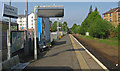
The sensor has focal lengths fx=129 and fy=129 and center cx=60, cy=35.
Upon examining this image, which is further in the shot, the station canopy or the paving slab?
the station canopy

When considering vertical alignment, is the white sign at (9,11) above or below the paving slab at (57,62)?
above

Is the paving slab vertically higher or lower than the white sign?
lower

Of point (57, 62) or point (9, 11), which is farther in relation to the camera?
point (57, 62)

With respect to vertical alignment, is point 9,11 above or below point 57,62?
above

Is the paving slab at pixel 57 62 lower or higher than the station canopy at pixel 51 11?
lower

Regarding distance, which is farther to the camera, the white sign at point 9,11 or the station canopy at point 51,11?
the station canopy at point 51,11

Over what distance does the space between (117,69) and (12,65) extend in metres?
5.44

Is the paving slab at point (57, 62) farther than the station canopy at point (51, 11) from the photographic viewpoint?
No

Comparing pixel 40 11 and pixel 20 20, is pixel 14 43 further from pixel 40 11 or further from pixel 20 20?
pixel 20 20

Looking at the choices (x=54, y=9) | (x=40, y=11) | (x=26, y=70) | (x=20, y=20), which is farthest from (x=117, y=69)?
(x=20, y=20)

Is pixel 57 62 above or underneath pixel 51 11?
underneath

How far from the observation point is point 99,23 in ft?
139

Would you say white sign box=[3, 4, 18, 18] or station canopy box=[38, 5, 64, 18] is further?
station canopy box=[38, 5, 64, 18]

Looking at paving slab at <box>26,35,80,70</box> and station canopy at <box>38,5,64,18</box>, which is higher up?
station canopy at <box>38,5,64,18</box>
